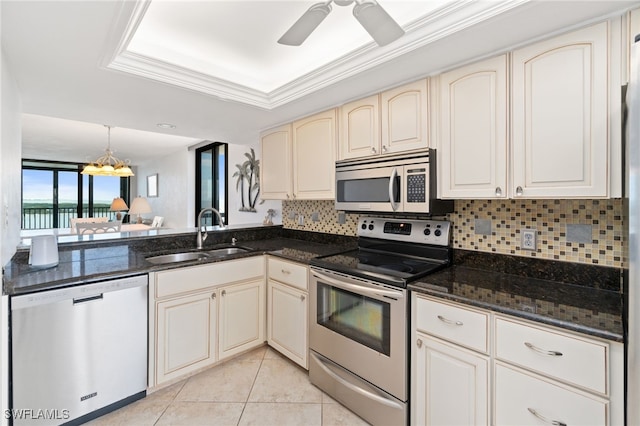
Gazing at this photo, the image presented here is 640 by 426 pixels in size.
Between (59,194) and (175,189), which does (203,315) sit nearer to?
(175,189)

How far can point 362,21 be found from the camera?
1176 millimetres

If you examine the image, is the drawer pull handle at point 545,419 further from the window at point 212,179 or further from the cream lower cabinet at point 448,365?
the window at point 212,179

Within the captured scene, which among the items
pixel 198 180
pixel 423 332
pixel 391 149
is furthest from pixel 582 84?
pixel 198 180

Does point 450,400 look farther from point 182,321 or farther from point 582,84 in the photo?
point 182,321

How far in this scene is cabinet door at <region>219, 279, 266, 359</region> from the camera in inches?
90.4

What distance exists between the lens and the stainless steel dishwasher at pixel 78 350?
1529mm

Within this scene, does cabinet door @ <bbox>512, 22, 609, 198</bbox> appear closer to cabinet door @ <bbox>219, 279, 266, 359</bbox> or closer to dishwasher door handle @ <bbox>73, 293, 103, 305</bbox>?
cabinet door @ <bbox>219, 279, 266, 359</bbox>

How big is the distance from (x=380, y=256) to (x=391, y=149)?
771 millimetres

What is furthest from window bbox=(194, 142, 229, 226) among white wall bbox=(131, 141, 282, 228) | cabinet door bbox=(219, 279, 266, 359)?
cabinet door bbox=(219, 279, 266, 359)

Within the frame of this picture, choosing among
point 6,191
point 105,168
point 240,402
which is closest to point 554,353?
point 240,402

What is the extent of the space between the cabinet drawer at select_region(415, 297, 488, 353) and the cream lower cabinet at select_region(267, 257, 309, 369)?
0.90m

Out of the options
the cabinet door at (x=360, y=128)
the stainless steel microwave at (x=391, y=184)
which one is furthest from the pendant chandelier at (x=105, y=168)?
the stainless steel microwave at (x=391, y=184)

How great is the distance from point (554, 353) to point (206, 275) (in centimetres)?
201

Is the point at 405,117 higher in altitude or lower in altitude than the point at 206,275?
higher
